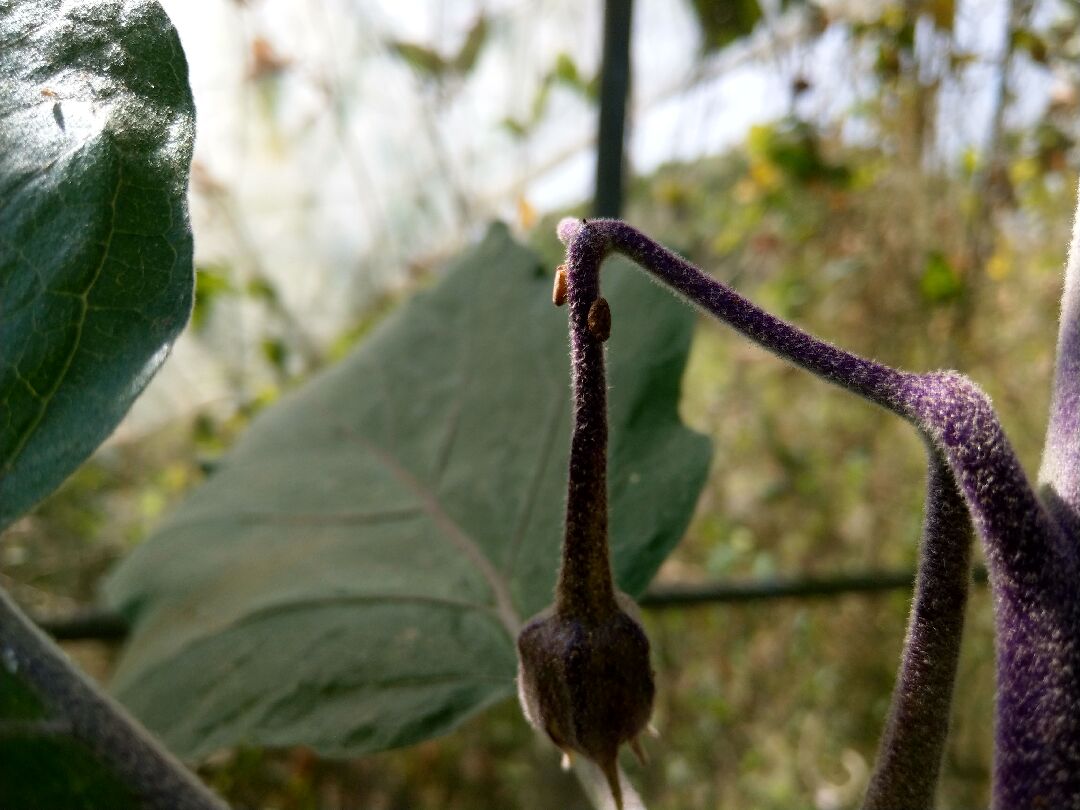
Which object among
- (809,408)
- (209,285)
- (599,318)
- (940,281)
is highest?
(599,318)

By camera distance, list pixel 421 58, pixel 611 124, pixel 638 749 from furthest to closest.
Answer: pixel 421 58, pixel 611 124, pixel 638 749

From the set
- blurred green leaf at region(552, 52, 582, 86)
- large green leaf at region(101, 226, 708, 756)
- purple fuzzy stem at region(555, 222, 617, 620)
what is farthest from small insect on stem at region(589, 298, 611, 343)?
blurred green leaf at region(552, 52, 582, 86)

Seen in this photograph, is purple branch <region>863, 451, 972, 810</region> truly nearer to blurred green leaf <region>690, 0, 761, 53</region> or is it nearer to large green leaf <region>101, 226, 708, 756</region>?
large green leaf <region>101, 226, 708, 756</region>

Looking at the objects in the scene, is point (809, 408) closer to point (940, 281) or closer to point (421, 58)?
point (940, 281)

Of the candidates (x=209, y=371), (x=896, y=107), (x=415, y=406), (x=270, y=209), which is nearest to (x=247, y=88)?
(x=270, y=209)

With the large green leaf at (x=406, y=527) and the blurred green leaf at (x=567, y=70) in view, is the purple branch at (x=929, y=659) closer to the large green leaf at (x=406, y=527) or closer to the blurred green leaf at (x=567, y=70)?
the large green leaf at (x=406, y=527)

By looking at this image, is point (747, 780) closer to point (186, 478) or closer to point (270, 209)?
point (186, 478)

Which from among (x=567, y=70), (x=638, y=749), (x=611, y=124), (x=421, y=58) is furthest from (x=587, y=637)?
(x=567, y=70)
